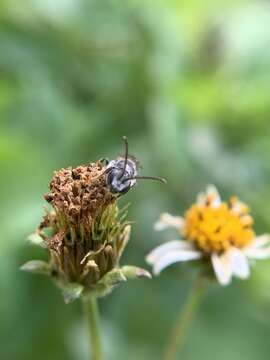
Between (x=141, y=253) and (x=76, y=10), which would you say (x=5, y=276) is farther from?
(x=76, y=10)

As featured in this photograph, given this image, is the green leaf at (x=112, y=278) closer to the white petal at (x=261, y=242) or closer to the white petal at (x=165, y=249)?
the white petal at (x=165, y=249)

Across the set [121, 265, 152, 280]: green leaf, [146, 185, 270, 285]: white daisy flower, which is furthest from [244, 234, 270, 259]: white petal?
[121, 265, 152, 280]: green leaf

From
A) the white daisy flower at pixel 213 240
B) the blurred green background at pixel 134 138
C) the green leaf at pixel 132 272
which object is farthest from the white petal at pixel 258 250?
the blurred green background at pixel 134 138

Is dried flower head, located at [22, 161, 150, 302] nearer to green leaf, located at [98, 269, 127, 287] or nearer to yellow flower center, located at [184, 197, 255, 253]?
green leaf, located at [98, 269, 127, 287]

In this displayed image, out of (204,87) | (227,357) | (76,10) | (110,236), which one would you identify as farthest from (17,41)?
(110,236)

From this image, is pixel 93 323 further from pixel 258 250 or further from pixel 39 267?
pixel 258 250

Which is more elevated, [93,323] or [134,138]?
[134,138]

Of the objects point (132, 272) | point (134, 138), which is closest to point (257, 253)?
point (132, 272)
